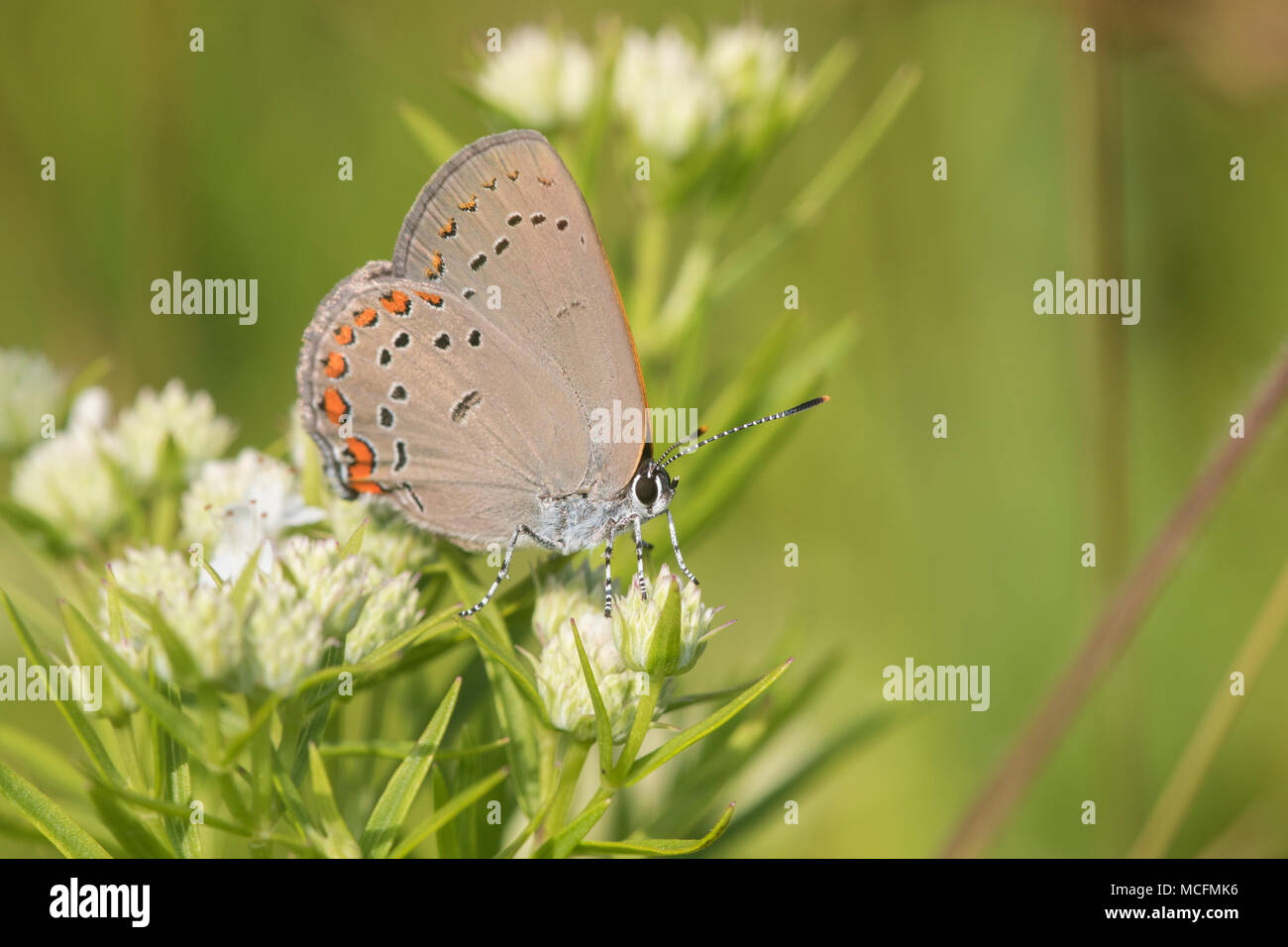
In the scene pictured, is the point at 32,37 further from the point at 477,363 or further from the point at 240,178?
the point at 477,363

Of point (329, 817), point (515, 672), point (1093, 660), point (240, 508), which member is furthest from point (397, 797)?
point (1093, 660)

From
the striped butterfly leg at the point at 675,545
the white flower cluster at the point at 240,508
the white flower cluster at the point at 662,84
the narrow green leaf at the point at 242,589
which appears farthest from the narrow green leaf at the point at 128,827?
the white flower cluster at the point at 662,84

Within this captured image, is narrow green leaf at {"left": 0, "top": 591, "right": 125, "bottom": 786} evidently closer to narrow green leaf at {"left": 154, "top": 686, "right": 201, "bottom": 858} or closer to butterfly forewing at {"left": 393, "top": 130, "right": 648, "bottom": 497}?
narrow green leaf at {"left": 154, "top": 686, "right": 201, "bottom": 858}

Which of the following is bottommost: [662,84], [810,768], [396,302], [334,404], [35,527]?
[810,768]

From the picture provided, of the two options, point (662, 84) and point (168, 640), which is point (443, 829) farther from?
point (662, 84)
